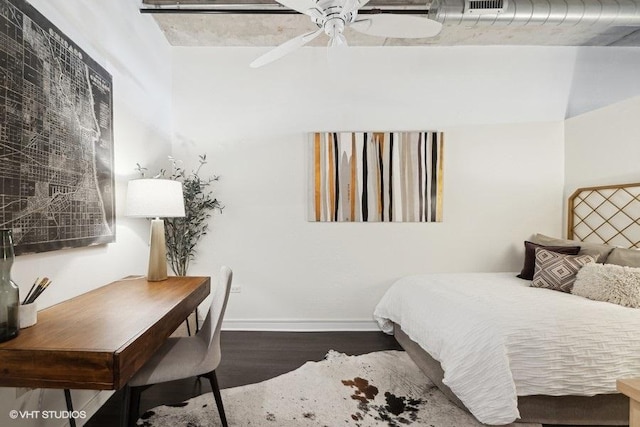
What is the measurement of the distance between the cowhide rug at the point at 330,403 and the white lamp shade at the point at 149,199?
3.99 ft

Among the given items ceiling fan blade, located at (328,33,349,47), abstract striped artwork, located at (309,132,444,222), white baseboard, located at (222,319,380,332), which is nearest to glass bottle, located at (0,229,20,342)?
ceiling fan blade, located at (328,33,349,47)

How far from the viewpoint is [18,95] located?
139cm

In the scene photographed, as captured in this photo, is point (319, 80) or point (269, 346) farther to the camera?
point (319, 80)

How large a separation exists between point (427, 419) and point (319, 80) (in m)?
3.05

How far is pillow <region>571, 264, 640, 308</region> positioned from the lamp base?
2.91 m

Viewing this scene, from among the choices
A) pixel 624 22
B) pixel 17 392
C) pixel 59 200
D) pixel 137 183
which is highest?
pixel 624 22

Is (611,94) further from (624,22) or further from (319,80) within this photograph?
(319,80)

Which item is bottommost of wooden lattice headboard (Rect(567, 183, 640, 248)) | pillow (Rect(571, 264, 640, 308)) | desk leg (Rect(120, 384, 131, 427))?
desk leg (Rect(120, 384, 131, 427))

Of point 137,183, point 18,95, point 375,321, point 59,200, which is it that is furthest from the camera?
point 375,321

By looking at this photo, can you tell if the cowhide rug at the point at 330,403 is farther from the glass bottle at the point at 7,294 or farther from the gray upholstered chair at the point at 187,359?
the glass bottle at the point at 7,294

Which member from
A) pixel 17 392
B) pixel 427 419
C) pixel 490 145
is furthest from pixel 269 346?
pixel 490 145

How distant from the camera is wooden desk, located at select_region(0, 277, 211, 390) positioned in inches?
40.3

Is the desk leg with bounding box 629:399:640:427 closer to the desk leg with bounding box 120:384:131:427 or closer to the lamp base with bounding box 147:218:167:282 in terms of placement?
the desk leg with bounding box 120:384:131:427

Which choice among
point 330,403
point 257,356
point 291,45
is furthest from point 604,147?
point 257,356
